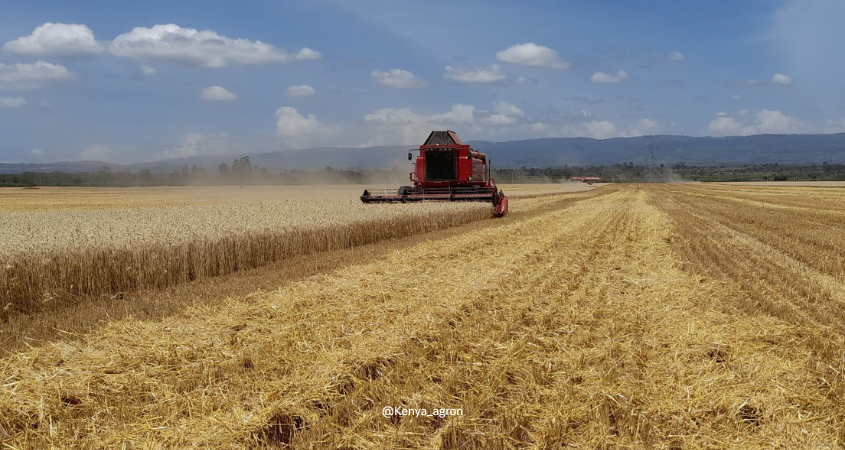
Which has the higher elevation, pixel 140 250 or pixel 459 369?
pixel 140 250

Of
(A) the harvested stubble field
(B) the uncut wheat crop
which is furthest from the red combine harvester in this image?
(A) the harvested stubble field

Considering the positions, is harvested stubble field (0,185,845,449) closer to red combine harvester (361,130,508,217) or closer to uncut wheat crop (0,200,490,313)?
uncut wheat crop (0,200,490,313)

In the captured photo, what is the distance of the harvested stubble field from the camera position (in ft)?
12.9

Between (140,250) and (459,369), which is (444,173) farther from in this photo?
(459,369)

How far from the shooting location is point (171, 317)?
6.64 meters

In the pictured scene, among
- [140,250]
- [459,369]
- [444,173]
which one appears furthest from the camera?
[444,173]

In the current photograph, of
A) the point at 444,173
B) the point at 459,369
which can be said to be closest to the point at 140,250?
the point at 459,369

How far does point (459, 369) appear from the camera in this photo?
4953mm

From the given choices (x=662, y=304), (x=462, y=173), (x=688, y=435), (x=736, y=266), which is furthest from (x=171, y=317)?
(x=462, y=173)

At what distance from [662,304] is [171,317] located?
5.95 m

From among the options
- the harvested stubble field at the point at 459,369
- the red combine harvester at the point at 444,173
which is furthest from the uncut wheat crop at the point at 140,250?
the red combine harvester at the point at 444,173

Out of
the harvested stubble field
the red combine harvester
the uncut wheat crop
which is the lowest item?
the harvested stubble field

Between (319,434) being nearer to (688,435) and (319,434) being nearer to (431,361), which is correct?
(431,361)

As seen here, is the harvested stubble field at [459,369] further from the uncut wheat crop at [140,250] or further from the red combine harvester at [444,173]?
the red combine harvester at [444,173]
